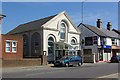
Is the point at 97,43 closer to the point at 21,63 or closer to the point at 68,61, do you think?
the point at 68,61

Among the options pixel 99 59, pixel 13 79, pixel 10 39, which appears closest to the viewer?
pixel 13 79

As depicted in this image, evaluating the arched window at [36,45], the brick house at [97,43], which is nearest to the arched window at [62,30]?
the arched window at [36,45]

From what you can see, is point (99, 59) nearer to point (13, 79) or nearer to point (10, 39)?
point (10, 39)

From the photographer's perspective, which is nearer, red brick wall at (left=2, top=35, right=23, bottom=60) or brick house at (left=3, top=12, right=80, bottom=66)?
red brick wall at (left=2, top=35, right=23, bottom=60)

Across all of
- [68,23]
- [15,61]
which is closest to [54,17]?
[68,23]

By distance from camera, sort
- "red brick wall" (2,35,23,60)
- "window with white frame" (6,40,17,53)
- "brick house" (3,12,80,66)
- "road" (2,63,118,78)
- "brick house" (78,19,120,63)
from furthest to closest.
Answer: "brick house" (78,19,120,63)
"brick house" (3,12,80,66)
"window with white frame" (6,40,17,53)
"red brick wall" (2,35,23,60)
"road" (2,63,118,78)

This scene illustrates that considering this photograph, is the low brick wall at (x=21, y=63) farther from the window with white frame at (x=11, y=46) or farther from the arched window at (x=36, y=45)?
the arched window at (x=36, y=45)

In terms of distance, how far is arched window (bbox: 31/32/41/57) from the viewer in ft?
148

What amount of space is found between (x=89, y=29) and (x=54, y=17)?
15262 millimetres

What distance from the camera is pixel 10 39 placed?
37000 mm

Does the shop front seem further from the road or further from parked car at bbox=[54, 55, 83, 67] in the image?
the road

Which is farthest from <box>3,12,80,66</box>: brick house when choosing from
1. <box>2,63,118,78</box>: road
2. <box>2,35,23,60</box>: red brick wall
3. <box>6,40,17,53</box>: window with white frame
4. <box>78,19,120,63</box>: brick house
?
<box>2,63,118,78</box>: road

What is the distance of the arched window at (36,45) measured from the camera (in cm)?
4504

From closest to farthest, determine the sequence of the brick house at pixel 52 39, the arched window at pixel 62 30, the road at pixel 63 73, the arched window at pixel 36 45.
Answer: the road at pixel 63 73 → the brick house at pixel 52 39 → the arched window at pixel 36 45 → the arched window at pixel 62 30
